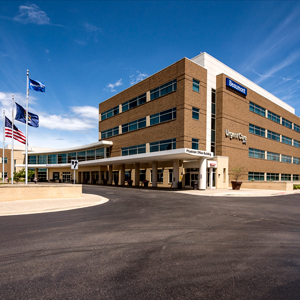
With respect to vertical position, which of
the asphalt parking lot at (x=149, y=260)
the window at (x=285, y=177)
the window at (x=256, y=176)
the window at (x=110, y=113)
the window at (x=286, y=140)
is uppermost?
the window at (x=110, y=113)

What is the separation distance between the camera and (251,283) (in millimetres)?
4277

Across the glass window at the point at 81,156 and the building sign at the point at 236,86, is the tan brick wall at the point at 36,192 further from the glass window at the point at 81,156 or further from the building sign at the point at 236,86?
the glass window at the point at 81,156

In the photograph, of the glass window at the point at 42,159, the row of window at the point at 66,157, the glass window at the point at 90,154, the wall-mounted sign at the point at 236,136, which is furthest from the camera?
the glass window at the point at 42,159

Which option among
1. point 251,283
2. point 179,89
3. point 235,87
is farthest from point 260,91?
point 251,283

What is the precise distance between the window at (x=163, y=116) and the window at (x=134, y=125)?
2.38 meters

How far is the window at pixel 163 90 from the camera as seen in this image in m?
33.3

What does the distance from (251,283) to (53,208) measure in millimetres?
11249

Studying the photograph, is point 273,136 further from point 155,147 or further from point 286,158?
point 155,147

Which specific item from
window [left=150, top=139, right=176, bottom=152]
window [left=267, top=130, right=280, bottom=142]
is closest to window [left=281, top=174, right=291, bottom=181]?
window [left=267, top=130, right=280, bottom=142]

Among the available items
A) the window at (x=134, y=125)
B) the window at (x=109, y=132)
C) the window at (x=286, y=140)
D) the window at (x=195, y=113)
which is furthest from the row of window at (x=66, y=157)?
the window at (x=286, y=140)

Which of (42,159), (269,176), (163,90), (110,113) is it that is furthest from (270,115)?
(42,159)

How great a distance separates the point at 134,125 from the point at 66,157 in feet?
80.1

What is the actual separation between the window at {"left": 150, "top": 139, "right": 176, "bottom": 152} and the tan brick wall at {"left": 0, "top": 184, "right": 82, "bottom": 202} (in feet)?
54.1

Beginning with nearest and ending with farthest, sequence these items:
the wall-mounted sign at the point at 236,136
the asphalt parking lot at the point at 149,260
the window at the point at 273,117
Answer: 1. the asphalt parking lot at the point at 149,260
2. the wall-mounted sign at the point at 236,136
3. the window at the point at 273,117
